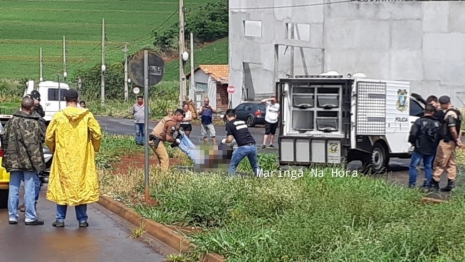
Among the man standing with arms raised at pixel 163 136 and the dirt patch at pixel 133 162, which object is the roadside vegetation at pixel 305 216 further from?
the dirt patch at pixel 133 162

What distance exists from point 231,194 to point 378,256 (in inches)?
172

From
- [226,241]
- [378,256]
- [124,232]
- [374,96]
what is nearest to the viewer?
[378,256]

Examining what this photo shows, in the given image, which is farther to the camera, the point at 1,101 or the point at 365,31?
the point at 1,101

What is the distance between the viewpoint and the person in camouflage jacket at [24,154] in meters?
12.0

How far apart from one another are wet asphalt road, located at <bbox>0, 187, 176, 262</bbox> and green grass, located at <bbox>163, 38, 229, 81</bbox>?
6060 centimetres

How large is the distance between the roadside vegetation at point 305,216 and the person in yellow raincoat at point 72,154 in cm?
101

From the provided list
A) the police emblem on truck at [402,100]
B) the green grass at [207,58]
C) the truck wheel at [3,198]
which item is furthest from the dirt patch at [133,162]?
the green grass at [207,58]

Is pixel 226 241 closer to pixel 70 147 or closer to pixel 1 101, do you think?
pixel 70 147

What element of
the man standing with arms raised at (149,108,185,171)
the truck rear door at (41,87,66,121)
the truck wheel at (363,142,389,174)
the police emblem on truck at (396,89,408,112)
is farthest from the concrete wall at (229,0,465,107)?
the man standing with arms raised at (149,108,185,171)

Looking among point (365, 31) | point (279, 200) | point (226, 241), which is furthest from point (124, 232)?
point (365, 31)

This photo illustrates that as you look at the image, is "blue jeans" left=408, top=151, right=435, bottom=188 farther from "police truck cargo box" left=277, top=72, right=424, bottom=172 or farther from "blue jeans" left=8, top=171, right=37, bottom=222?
"blue jeans" left=8, top=171, right=37, bottom=222

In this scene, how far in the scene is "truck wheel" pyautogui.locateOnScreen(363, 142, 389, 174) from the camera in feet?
62.5

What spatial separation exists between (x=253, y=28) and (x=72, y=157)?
128 ft

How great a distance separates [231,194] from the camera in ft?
39.0
